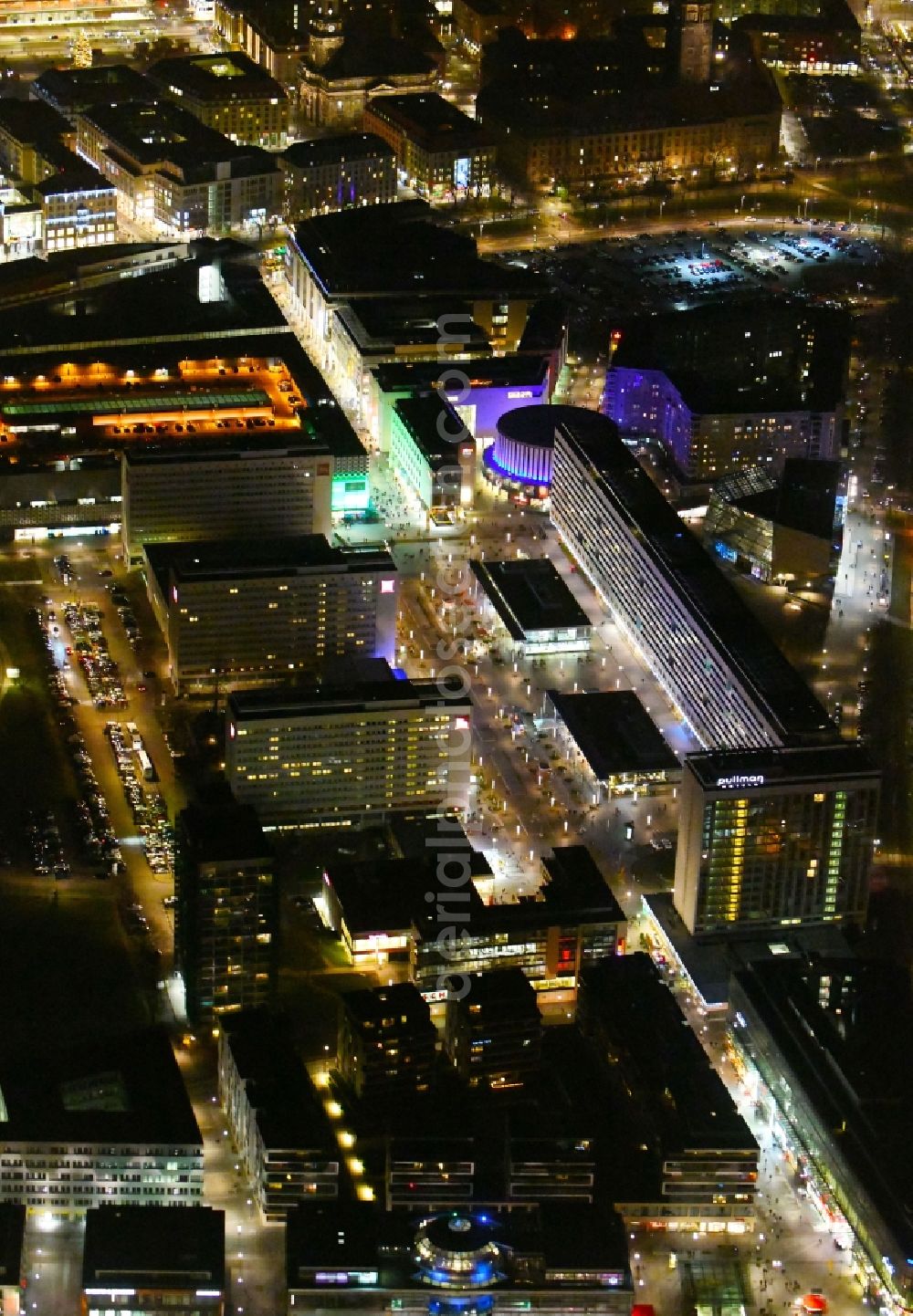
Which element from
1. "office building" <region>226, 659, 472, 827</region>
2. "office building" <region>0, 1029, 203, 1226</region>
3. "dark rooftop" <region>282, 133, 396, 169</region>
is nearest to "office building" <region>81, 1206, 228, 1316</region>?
"office building" <region>0, 1029, 203, 1226</region>

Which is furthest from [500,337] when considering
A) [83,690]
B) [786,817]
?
[786,817]

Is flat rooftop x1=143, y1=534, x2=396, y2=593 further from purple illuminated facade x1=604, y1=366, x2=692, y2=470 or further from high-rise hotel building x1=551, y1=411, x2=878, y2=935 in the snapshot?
purple illuminated facade x1=604, y1=366, x2=692, y2=470

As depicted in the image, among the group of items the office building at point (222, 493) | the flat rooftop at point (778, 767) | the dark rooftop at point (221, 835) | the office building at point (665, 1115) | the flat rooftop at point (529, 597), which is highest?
the flat rooftop at point (778, 767)

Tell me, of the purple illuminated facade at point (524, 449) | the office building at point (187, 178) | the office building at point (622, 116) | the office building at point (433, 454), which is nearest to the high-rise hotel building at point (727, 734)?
the purple illuminated facade at point (524, 449)

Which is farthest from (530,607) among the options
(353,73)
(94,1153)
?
(353,73)

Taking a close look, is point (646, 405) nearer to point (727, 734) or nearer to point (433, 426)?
point (433, 426)

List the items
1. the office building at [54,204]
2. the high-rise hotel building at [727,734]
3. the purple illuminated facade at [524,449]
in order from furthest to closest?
the office building at [54,204] < the purple illuminated facade at [524,449] < the high-rise hotel building at [727,734]

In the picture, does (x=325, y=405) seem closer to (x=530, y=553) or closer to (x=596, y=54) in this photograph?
(x=530, y=553)

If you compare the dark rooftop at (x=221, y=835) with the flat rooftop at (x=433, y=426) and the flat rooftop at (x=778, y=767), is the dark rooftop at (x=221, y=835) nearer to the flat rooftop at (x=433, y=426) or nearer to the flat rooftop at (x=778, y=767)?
the flat rooftop at (x=778, y=767)
